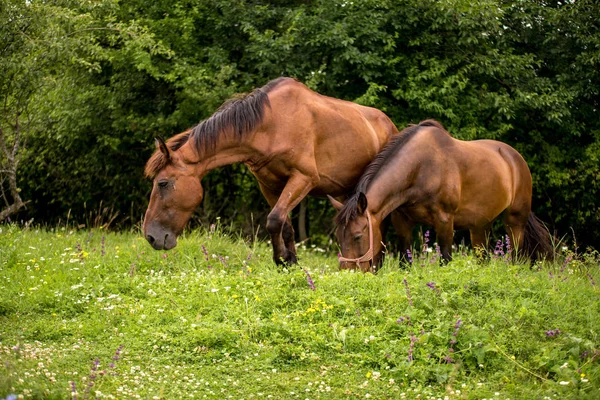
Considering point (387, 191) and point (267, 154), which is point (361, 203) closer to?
point (387, 191)

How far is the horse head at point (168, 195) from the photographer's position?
744 centimetres

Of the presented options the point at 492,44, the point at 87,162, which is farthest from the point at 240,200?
the point at 492,44

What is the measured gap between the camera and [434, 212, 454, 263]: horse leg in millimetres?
8141

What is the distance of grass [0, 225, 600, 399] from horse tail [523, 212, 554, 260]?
A: 2.31 metres

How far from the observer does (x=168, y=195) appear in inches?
293

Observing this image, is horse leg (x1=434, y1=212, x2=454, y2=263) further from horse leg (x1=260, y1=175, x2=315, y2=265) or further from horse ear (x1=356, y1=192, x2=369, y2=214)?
horse leg (x1=260, y1=175, x2=315, y2=265)

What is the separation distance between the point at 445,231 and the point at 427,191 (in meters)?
0.54

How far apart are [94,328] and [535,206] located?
1023 cm

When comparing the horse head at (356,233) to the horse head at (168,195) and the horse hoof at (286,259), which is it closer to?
the horse hoof at (286,259)

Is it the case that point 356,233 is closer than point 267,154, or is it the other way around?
point 356,233

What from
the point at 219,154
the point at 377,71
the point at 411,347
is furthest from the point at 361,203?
Result: the point at 377,71

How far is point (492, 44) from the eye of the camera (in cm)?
1291

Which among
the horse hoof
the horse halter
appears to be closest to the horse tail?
the horse halter

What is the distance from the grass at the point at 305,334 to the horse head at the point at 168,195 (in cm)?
46
